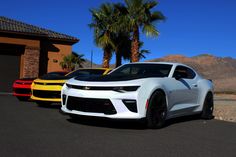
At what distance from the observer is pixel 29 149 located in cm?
516

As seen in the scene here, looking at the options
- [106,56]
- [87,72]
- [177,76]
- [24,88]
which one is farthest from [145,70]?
[106,56]

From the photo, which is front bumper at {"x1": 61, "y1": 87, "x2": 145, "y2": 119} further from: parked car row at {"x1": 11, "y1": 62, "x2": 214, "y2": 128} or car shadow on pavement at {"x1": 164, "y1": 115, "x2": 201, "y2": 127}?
car shadow on pavement at {"x1": 164, "y1": 115, "x2": 201, "y2": 127}

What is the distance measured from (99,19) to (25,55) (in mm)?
5492

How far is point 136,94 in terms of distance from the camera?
280 inches

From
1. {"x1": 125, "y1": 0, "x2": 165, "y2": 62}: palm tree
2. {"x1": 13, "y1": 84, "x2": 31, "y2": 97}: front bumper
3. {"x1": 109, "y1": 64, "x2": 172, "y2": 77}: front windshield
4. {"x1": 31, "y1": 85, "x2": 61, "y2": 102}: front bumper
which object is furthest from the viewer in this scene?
{"x1": 125, "y1": 0, "x2": 165, "y2": 62}: palm tree

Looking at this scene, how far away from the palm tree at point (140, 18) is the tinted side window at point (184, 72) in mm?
13860

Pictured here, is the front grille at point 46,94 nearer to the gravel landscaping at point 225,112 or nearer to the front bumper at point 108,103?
the front bumper at point 108,103

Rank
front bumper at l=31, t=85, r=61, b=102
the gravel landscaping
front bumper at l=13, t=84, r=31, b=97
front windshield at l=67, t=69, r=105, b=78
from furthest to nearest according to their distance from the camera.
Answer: front bumper at l=13, t=84, r=31, b=97 < front windshield at l=67, t=69, r=105, b=78 < front bumper at l=31, t=85, r=61, b=102 < the gravel landscaping

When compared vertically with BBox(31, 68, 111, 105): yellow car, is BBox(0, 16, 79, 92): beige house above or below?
above

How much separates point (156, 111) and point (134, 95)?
670 millimetres

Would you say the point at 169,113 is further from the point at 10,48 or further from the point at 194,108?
the point at 10,48

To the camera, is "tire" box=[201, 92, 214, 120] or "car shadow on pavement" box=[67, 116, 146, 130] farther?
"tire" box=[201, 92, 214, 120]

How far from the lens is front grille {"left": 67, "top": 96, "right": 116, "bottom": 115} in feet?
23.4

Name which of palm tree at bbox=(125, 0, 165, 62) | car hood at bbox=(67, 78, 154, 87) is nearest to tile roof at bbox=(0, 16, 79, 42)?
palm tree at bbox=(125, 0, 165, 62)
